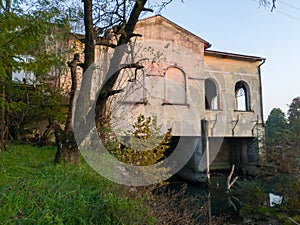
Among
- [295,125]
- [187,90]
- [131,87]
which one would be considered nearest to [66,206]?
[295,125]

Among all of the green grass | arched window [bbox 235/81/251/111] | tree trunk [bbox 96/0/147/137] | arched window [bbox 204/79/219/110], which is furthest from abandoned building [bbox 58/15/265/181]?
the green grass

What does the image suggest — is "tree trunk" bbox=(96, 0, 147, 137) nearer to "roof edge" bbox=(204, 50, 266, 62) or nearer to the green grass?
the green grass

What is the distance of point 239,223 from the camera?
7.08 metres

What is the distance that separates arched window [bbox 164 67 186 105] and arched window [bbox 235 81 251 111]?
362 cm

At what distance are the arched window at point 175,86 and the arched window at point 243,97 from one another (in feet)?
11.9

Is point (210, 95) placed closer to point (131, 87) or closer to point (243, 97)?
point (243, 97)

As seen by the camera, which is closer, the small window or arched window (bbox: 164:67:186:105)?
the small window

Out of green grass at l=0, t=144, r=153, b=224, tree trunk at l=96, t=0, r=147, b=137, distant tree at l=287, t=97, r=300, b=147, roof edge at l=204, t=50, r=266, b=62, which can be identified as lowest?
green grass at l=0, t=144, r=153, b=224

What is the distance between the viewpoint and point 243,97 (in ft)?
48.5

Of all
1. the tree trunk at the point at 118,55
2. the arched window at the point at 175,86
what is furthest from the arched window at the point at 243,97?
the tree trunk at the point at 118,55

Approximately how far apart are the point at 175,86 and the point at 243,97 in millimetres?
5036

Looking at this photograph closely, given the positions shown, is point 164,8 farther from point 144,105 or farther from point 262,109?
point 262,109

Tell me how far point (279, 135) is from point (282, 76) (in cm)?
223

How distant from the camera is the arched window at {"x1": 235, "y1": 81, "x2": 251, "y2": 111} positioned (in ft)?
46.1
